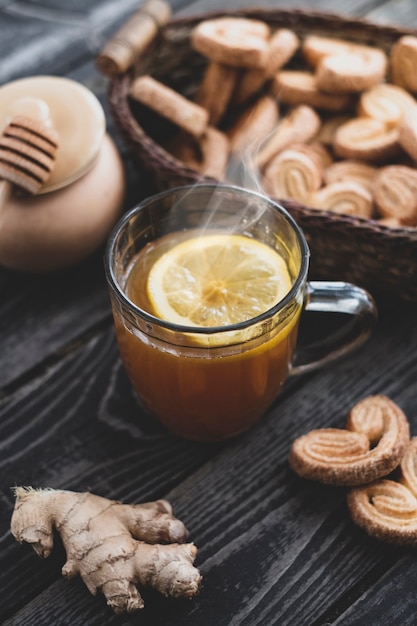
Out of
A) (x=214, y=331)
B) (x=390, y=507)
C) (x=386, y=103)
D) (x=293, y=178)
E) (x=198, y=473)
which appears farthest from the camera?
(x=386, y=103)

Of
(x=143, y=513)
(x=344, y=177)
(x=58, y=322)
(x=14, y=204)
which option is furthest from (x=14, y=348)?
(x=344, y=177)

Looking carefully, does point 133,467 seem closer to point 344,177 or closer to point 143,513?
point 143,513

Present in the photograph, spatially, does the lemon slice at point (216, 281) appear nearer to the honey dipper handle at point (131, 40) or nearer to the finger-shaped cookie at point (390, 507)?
the finger-shaped cookie at point (390, 507)

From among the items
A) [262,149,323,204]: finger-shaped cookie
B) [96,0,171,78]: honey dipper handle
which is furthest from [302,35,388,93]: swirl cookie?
[96,0,171,78]: honey dipper handle

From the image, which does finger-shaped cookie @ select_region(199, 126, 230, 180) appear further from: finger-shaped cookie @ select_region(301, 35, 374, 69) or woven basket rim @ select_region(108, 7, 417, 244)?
finger-shaped cookie @ select_region(301, 35, 374, 69)

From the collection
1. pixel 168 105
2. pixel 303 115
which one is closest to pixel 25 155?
pixel 168 105

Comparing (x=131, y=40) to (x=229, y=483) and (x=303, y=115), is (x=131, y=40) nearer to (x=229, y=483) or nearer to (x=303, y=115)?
(x=303, y=115)
